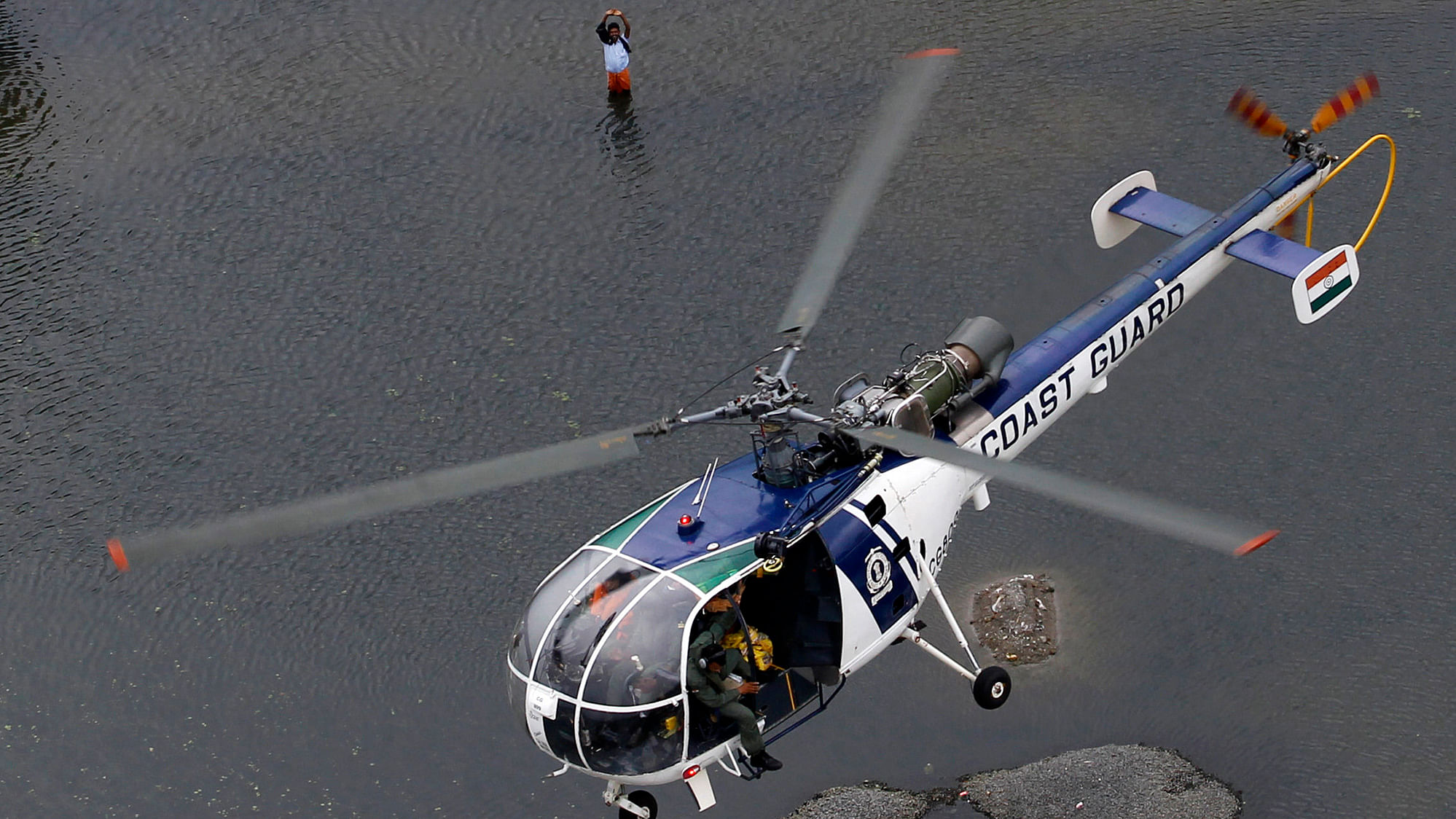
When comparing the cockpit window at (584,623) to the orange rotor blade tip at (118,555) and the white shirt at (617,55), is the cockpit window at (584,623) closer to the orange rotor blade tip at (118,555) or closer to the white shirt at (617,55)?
the orange rotor blade tip at (118,555)

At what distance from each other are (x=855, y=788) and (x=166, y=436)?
39.9 feet

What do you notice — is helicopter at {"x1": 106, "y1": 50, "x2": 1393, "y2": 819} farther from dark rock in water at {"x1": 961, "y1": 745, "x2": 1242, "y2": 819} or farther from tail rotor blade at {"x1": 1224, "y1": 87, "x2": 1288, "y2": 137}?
tail rotor blade at {"x1": 1224, "y1": 87, "x2": 1288, "y2": 137}

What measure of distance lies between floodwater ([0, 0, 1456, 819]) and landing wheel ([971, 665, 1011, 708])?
1.26 m

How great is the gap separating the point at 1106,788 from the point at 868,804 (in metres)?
2.77

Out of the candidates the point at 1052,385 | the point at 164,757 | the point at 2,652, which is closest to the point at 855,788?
the point at 1052,385

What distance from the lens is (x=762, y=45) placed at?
29188mm

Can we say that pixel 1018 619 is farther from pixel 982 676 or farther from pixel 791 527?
pixel 791 527

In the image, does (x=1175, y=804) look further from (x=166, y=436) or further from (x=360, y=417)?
(x=166, y=436)

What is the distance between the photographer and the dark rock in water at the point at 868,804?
17.4m

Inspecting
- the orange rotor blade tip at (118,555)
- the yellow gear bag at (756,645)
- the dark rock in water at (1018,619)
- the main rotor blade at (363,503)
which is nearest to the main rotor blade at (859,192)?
the main rotor blade at (363,503)

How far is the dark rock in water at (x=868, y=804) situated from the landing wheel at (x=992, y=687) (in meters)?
1.36

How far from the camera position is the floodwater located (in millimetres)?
18594

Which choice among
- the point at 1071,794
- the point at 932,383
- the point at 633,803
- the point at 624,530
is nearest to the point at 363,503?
the point at 624,530

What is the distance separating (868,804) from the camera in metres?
17.6
